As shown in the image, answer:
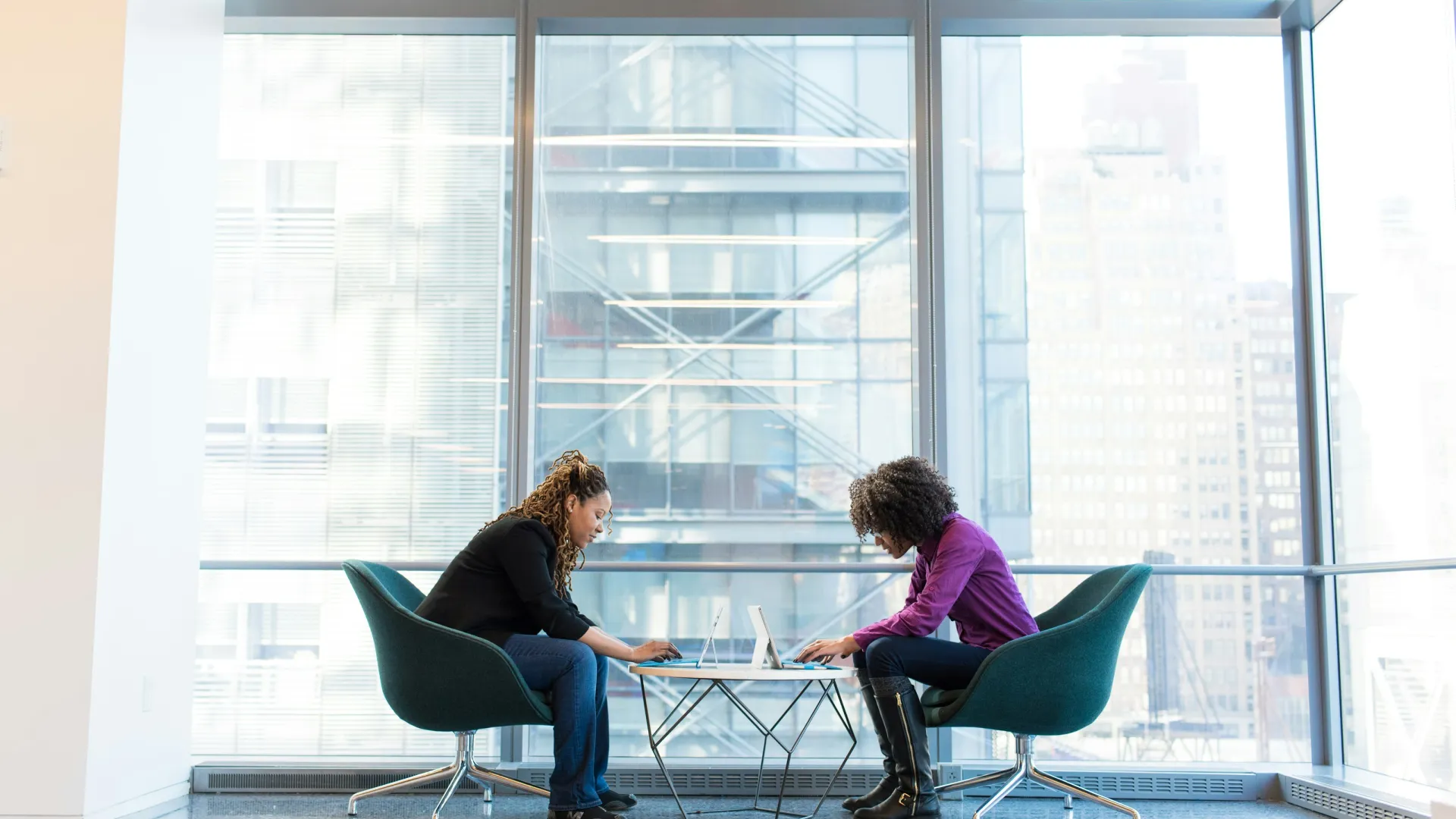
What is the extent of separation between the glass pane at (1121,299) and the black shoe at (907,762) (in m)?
1.09

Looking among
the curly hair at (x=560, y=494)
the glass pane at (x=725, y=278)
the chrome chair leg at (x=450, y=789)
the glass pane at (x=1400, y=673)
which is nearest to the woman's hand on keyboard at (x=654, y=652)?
the curly hair at (x=560, y=494)

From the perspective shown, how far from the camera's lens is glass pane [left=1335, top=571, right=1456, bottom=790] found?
3.74m

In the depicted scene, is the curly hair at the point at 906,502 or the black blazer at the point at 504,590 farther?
the curly hair at the point at 906,502

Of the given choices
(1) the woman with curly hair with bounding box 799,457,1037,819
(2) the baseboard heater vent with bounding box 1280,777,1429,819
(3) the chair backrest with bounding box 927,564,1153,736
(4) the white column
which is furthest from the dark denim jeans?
(4) the white column

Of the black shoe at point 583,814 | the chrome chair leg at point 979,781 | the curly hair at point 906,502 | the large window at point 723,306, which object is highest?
the large window at point 723,306

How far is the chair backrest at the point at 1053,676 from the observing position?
11.5ft

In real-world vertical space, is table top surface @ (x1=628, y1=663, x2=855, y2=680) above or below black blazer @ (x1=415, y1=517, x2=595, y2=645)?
below

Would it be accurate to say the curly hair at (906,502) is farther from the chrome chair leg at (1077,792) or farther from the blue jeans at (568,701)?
the blue jeans at (568,701)

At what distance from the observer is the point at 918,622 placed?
362cm

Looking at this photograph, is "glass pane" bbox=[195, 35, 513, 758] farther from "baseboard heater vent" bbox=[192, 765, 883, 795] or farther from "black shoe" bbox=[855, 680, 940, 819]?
"black shoe" bbox=[855, 680, 940, 819]

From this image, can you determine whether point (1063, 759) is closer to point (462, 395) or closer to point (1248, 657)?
point (1248, 657)

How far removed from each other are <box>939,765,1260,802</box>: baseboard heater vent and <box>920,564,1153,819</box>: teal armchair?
1.80 ft

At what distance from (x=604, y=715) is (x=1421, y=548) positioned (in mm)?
2576

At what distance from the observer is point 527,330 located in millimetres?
4508
